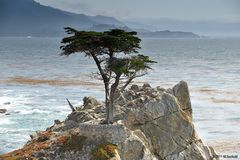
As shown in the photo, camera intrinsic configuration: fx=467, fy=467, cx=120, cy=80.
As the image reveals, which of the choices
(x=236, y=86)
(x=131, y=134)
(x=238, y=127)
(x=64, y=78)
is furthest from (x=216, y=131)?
(x=64, y=78)

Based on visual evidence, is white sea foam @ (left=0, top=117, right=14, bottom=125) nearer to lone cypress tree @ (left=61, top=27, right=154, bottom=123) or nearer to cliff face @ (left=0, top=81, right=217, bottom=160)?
cliff face @ (left=0, top=81, right=217, bottom=160)

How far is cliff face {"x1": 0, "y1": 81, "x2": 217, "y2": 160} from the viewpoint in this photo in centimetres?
3616

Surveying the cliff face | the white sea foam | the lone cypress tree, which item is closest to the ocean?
the white sea foam

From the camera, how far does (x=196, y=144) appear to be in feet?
139

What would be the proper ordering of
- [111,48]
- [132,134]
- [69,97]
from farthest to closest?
[69,97]
[111,48]
[132,134]

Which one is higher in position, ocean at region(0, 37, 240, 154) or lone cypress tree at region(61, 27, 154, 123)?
lone cypress tree at region(61, 27, 154, 123)

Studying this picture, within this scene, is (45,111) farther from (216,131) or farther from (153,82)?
(153,82)

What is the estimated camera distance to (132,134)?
37281 mm

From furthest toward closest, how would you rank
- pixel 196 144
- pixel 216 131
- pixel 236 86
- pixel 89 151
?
pixel 236 86 < pixel 216 131 < pixel 196 144 < pixel 89 151

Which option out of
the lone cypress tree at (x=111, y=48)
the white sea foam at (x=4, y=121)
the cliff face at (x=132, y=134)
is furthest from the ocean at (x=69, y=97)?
the lone cypress tree at (x=111, y=48)

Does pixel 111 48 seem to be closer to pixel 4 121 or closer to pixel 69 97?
pixel 4 121

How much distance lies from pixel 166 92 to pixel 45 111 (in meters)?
38.2

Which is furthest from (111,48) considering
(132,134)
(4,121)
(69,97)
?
(69,97)

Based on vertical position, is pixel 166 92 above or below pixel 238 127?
above
